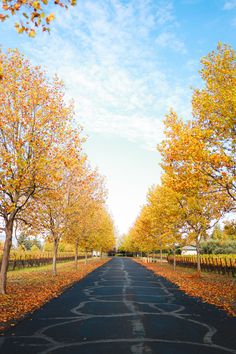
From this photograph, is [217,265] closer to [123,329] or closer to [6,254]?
[6,254]

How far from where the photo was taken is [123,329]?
772 centimetres

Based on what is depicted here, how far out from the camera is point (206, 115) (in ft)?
51.2

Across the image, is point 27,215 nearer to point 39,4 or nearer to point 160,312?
point 160,312

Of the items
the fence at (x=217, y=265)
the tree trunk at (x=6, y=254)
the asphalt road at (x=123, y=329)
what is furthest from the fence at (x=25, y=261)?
the asphalt road at (x=123, y=329)

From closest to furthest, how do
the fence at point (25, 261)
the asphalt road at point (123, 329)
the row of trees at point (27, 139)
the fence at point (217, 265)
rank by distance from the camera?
1. the asphalt road at point (123, 329)
2. the row of trees at point (27, 139)
3. the fence at point (217, 265)
4. the fence at point (25, 261)

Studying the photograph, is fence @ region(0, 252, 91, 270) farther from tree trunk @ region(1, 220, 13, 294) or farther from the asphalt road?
the asphalt road

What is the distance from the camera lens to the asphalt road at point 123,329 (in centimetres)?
628

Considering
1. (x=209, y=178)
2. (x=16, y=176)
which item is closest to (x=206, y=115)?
(x=209, y=178)

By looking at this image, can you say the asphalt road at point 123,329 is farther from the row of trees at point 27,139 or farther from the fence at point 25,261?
the fence at point 25,261

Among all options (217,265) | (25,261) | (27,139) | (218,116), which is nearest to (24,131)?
(27,139)

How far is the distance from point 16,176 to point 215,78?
33.2 ft

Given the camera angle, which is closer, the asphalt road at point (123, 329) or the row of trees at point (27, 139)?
the asphalt road at point (123, 329)

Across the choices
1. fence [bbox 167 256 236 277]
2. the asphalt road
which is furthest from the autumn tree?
fence [bbox 167 256 236 277]

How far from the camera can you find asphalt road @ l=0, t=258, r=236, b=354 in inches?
247
